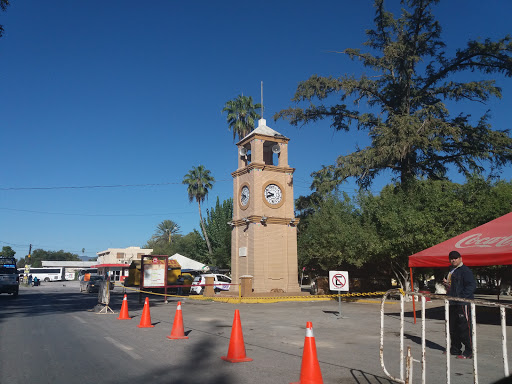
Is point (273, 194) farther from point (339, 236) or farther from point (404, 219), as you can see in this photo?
point (404, 219)

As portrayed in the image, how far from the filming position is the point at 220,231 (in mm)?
45656

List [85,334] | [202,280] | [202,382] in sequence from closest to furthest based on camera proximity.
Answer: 1. [202,382]
2. [85,334]
3. [202,280]

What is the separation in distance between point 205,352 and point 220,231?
3768 cm

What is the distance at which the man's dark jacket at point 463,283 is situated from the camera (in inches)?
304

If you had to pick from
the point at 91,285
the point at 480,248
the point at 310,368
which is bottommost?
the point at 91,285

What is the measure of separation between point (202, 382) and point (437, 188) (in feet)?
58.5

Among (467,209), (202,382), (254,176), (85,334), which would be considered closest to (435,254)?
(467,209)

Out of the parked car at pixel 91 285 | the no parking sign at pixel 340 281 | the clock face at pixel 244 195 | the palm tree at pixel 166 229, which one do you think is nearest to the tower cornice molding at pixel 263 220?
the clock face at pixel 244 195

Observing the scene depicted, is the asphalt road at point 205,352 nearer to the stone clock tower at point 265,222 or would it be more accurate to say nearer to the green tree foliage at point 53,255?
the stone clock tower at point 265,222

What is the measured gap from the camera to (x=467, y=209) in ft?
62.3

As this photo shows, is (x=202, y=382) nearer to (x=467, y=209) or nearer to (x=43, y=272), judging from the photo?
(x=467, y=209)

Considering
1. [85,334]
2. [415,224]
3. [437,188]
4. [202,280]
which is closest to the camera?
[85,334]

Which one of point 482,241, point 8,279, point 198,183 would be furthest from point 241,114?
point 482,241

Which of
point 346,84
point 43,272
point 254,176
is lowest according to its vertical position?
point 43,272
